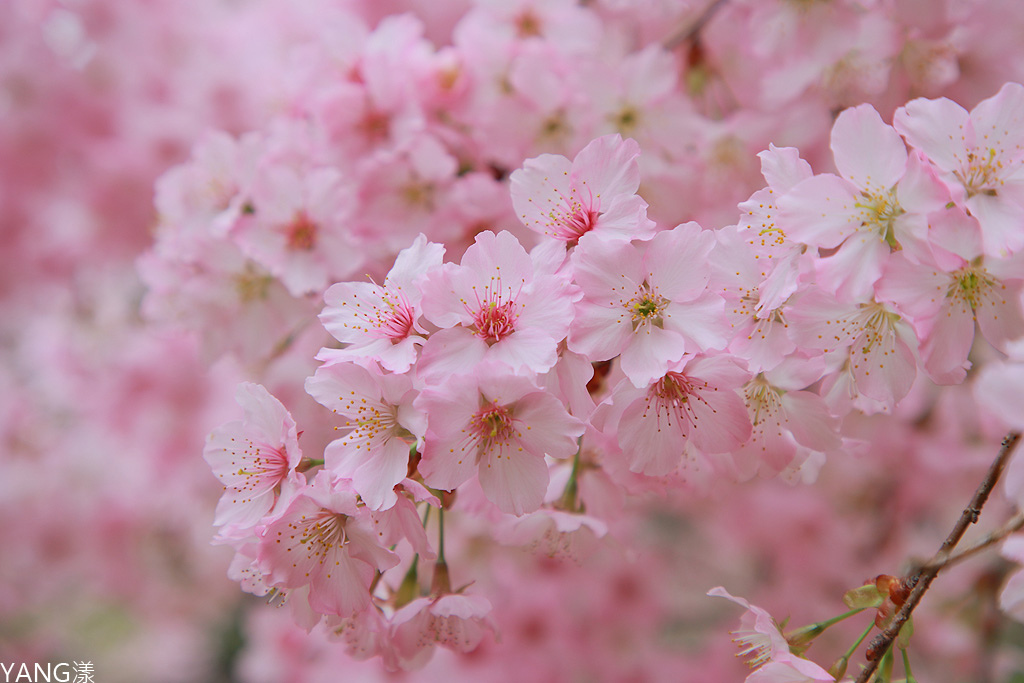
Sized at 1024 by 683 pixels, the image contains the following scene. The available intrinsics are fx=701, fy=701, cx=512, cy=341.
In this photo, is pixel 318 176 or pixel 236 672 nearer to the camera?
pixel 318 176

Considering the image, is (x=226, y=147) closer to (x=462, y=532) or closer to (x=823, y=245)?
(x=823, y=245)

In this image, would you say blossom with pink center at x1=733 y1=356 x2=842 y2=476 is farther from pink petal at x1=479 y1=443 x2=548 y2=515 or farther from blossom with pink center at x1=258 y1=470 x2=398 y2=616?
blossom with pink center at x1=258 y1=470 x2=398 y2=616

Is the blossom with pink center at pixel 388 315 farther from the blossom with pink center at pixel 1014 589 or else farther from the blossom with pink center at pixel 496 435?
the blossom with pink center at pixel 1014 589

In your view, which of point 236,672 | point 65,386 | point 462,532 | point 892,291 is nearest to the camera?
point 892,291

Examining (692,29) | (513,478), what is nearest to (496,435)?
(513,478)

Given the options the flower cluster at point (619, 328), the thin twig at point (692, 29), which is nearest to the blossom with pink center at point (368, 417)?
the flower cluster at point (619, 328)

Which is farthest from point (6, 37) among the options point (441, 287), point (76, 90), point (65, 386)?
point (441, 287)
